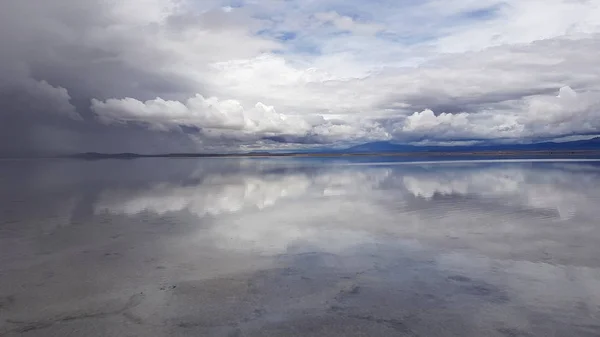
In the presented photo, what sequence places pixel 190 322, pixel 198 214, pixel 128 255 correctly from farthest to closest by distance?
1. pixel 198 214
2. pixel 128 255
3. pixel 190 322

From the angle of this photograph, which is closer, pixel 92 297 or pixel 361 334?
pixel 361 334

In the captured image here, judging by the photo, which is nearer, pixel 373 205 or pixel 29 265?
pixel 29 265

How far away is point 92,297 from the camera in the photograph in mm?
9562

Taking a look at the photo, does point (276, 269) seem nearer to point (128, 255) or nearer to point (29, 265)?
point (128, 255)

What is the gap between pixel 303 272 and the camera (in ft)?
37.1

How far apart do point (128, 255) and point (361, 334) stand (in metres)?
9.11

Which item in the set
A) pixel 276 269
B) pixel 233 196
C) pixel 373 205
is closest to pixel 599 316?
pixel 276 269

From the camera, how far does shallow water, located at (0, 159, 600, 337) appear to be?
8.11m

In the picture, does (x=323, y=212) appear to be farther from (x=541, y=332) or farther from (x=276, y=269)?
(x=541, y=332)

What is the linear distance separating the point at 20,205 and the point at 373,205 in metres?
22.6

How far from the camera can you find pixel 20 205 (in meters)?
25.2

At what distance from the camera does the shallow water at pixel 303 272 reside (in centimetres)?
811

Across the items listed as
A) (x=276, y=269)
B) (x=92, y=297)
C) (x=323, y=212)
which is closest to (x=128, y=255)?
(x=92, y=297)

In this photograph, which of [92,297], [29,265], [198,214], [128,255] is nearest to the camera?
[92,297]
